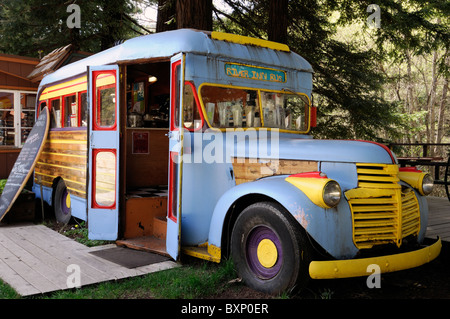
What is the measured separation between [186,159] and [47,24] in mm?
9597

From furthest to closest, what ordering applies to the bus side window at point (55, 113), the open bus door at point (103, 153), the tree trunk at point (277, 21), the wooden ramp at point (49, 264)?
the tree trunk at point (277, 21) < the bus side window at point (55, 113) < the open bus door at point (103, 153) < the wooden ramp at point (49, 264)

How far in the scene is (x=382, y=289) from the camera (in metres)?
3.90

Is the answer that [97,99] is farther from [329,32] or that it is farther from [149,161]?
[329,32]

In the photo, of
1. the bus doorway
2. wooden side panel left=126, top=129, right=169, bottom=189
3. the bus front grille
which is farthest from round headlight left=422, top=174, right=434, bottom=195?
wooden side panel left=126, top=129, right=169, bottom=189

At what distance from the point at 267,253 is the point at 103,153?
2.82 metres

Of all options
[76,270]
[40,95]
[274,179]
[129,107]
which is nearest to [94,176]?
[76,270]

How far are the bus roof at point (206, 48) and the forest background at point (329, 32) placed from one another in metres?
2.05

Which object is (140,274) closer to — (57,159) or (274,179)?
(274,179)

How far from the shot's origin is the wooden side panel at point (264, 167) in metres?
3.78

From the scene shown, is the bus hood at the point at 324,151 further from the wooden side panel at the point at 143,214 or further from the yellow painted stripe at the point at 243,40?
the wooden side panel at the point at 143,214

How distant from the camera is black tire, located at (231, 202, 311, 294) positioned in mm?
3338

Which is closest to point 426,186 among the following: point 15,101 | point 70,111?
point 70,111

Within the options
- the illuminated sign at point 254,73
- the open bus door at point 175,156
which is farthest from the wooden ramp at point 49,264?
the illuminated sign at point 254,73

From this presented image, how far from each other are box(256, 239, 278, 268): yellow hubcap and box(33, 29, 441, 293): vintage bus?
11mm
